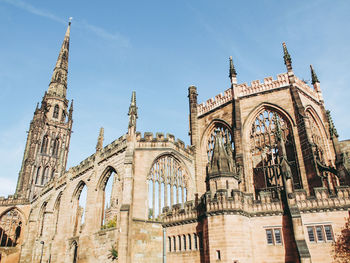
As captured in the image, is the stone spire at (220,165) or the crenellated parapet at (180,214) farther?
the crenellated parapet at (180,214)

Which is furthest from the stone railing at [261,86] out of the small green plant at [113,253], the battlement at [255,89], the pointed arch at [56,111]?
the pointed arch at [56,111]

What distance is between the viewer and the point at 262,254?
17859mm

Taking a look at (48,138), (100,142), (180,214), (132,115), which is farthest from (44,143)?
(180,214)

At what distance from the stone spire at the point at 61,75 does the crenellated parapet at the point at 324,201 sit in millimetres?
54113

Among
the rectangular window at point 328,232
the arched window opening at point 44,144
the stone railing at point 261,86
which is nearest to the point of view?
the rectangular window at point 328,232

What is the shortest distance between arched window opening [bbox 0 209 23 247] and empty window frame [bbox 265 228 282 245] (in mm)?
35165

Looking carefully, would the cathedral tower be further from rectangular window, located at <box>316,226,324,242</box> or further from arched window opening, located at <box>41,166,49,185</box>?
rectangular window, located at <box>316,226,324,242</box>

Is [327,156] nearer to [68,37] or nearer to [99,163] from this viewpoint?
[99,163]

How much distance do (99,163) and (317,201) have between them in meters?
18.1

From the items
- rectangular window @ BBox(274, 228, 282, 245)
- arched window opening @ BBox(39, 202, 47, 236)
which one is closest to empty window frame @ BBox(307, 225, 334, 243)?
rectangular window @ BBox(274, 228, 282, 245)

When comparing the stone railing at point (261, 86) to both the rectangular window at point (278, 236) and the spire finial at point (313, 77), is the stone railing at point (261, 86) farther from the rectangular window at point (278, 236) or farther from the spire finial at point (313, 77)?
the rectangular window at point (278, 236)

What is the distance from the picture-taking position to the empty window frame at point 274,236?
17797mm

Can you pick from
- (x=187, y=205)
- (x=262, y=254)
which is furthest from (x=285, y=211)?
(x=187, y=205)

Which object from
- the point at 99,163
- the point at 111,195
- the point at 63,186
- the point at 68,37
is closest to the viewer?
the point at 99,163
